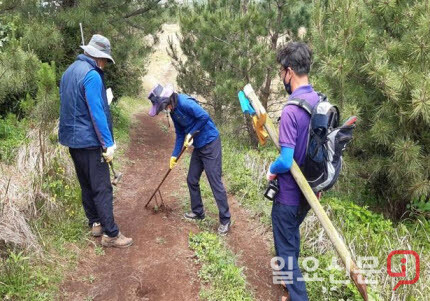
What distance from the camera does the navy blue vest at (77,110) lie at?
12.0ft

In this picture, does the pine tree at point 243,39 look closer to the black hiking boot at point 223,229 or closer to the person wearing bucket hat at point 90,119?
the black hiking boot at point 223,229

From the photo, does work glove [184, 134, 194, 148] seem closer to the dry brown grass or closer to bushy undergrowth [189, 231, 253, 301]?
bushy undergrowth [189, 231, 253, 301]

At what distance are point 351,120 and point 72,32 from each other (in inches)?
302

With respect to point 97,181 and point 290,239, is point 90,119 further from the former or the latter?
point 290,239

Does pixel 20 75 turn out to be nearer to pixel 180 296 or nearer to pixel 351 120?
pixel 180 296

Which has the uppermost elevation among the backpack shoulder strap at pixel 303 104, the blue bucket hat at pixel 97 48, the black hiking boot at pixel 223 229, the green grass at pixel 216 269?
the blue bucket hat at pixel 97 48

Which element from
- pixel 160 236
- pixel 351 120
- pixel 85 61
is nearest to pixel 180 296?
pixel 160 236

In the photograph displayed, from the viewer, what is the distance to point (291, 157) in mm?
2758

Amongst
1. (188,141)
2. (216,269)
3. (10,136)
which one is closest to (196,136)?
(188,141)

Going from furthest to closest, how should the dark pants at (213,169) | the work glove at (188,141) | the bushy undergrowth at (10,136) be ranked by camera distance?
the bushy undergrowth at (10,136) → the dark pants at (213,169) → the work glove at (188,141)

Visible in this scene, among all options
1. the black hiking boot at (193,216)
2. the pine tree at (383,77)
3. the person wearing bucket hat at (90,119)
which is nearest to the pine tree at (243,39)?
the pine tree at (383,77)

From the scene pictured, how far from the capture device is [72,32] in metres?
8.65

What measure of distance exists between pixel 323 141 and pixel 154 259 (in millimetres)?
2229

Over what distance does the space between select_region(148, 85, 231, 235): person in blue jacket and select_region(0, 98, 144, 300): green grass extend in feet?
4.45
